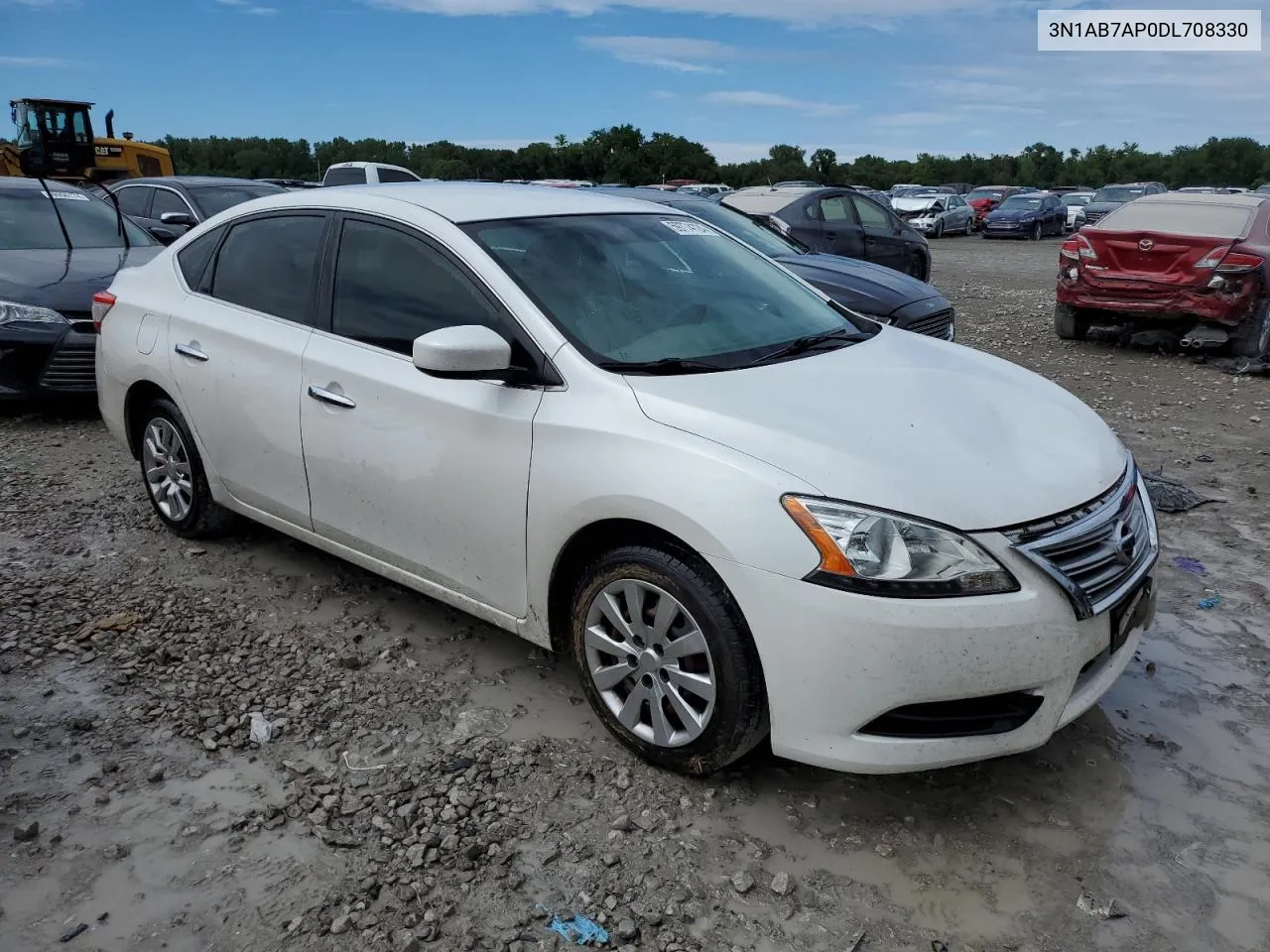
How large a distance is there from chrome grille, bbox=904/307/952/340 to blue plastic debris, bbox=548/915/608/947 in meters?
5.70

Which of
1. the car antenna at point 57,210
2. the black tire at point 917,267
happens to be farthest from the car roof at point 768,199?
the car antenna at point 57,210

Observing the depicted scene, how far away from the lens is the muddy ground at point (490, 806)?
8.29 feet

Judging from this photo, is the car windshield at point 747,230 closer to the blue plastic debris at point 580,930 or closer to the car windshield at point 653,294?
the car windshield at point 653,294

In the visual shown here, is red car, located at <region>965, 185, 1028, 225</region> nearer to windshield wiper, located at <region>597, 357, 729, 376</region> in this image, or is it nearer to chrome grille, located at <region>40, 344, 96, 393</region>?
chrome grille, located at <region>40, 344, 96, 393</region>

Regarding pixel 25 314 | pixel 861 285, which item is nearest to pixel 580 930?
pixel 861 285

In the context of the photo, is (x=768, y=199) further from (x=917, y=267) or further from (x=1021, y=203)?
(x=1021, y=203)

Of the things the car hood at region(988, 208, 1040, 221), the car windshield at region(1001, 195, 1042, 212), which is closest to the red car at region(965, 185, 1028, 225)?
the car windshield at region(1001, 195, 1042, 212)

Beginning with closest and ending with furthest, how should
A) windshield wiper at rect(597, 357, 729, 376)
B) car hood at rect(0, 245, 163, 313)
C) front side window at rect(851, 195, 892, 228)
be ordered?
windshield wiper at rect(597, 357, 729, 376) → car hood at rect(0, 245, 163, 313) → front side window at rect(851, 195, 892, 228)

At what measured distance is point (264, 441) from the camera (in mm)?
4074

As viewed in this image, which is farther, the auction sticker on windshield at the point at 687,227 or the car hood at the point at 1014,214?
the car hood at the point at 1014,214

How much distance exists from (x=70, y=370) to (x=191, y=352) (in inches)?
130

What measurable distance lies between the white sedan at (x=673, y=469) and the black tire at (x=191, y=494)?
8.0 inches

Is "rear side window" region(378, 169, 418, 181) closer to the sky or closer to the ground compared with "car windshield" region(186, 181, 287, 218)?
closer to the sky

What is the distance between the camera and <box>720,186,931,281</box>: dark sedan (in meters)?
12.3
